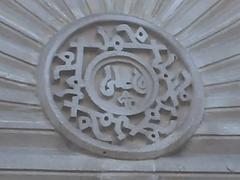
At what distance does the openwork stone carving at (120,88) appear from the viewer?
1.82 m

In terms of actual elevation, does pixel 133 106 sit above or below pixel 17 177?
above

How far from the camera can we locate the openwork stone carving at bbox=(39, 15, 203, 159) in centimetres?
182

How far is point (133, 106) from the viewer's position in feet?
6.18

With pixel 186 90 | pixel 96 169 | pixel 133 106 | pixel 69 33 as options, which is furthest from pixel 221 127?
pixel 69 33

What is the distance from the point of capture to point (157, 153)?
1.81 metres

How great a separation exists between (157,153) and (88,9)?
550 mm

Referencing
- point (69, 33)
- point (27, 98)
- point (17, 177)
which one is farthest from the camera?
point (69, 33)

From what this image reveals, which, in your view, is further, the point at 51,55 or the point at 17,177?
the point at 51,55

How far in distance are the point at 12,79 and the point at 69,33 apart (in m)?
0.24

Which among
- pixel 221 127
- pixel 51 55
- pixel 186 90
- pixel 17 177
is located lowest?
pixel 17 177

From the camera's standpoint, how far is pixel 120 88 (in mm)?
1909

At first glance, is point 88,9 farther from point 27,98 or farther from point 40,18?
point 27,98

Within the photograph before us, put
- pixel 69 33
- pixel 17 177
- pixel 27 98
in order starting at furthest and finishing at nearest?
pixel 69 33
pixel 27 98
pixel 17 177

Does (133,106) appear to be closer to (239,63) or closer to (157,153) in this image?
(157,153)
